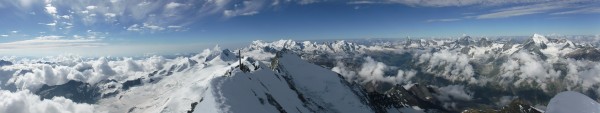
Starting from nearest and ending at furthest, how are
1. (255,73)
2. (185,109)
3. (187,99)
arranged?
(185,109), (187,99), (255,73)

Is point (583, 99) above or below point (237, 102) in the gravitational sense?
above

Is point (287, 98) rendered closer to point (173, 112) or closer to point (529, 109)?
point (173, 112)

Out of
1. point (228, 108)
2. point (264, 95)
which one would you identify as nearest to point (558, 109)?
point (228, 108)

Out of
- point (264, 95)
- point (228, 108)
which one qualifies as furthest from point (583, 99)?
point (264, 95)

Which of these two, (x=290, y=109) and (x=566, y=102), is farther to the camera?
(x=290, y=109)

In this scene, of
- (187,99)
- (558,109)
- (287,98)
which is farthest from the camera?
(287,98)

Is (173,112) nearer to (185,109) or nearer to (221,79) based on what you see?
(185,109)

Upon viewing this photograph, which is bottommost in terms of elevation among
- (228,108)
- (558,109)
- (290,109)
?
(290,109)
